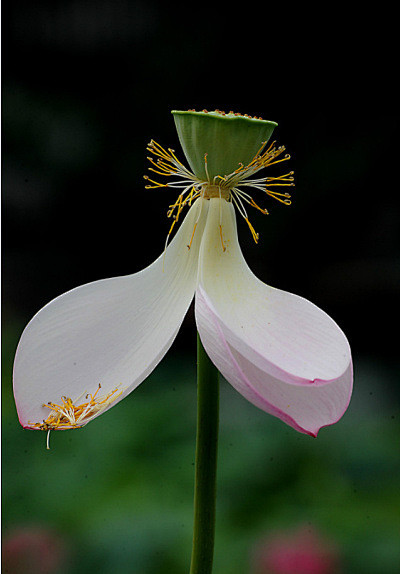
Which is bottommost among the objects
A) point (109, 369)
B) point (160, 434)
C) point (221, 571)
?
point (221, 571)

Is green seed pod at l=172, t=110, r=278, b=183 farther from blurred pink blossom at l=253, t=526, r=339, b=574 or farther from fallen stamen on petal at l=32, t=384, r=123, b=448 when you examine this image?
blurred pink blossom at l=253, t=526, r=339, b=574

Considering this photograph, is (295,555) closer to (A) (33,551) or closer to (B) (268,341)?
(A) (33,551)

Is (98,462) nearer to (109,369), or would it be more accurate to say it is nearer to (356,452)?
(356,452)

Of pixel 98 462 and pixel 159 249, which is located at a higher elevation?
pixel 159 249

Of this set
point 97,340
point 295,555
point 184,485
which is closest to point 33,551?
point 184,485

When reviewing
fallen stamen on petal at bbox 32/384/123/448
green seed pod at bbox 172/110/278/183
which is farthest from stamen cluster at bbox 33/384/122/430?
green seed pod at bbox 172/110/278/183

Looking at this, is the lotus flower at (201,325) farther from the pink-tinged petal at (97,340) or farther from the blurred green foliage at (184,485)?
the blurred green foliage at (184,485)

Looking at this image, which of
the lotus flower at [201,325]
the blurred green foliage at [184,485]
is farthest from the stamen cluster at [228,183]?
the blurred green foliage at [184,485]

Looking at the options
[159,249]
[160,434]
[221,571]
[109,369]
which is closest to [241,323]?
[109,369]
